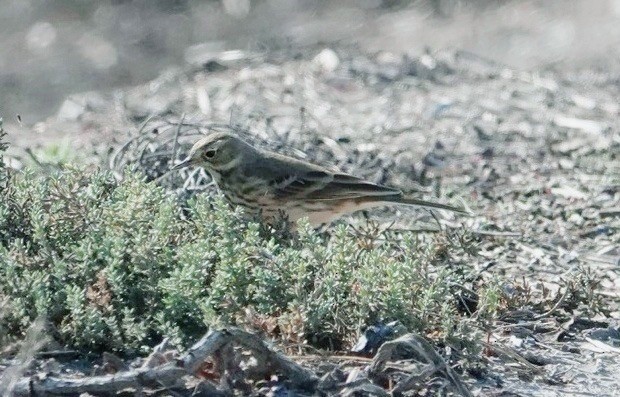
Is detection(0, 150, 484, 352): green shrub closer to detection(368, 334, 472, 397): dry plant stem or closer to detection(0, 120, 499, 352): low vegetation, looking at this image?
detection(0, 120, 499, 352): low vegetation

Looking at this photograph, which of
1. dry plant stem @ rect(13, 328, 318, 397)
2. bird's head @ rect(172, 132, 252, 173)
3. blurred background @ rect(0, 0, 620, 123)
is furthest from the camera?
blurred background @ rect(0, 0, 620, 123)

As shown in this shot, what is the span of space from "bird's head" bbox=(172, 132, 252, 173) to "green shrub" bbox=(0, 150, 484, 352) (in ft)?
5.05

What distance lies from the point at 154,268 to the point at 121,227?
0.32 meters

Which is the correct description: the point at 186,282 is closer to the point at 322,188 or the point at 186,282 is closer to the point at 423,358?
the point at 423,358

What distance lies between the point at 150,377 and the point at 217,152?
114 inches

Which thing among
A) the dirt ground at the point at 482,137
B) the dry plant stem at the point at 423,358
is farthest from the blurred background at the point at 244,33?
the dry plant stem at the point at 423,358

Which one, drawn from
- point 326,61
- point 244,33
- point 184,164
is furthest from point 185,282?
point 244,33

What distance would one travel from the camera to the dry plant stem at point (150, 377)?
4.71 meters

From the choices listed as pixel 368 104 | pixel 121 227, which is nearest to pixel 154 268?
pixel 121 227

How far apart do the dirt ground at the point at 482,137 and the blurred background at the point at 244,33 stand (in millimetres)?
495

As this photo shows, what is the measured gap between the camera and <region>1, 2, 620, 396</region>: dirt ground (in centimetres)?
621

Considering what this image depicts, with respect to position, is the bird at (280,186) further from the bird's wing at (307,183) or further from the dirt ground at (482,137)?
the dirt ground at (482,137)

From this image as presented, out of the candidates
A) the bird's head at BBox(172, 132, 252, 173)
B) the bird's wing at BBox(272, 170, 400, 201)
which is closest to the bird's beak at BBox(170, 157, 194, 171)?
the bird's head at BBox(172, 132, 252, 173)

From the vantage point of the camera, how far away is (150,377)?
15.5ft
